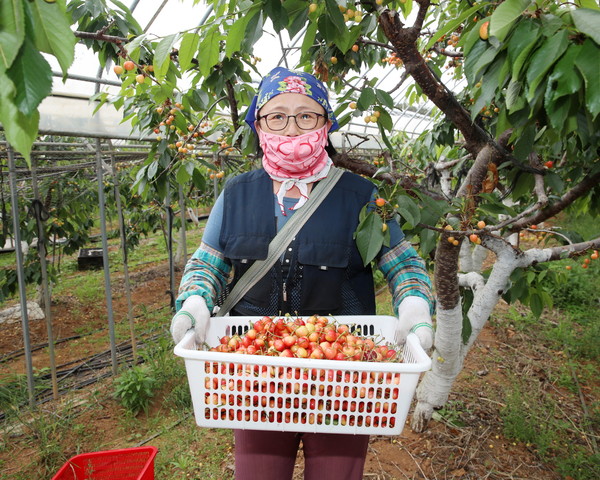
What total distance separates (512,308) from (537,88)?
481 centimetres

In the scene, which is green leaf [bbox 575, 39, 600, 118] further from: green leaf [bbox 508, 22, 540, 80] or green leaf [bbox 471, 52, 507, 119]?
green leaf [bbox 471, 52, 507, 119]

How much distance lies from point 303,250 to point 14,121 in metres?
0.92

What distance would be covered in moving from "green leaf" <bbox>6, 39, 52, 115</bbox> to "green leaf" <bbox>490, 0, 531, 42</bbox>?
2.46ft

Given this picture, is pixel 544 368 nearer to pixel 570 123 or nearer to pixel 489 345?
pixel 489 345

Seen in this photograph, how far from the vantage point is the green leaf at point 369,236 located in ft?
4.00

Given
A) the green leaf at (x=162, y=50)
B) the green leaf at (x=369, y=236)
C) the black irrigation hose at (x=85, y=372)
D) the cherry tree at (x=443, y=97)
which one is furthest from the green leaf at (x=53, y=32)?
the black irrigation hose at (x=85, y=372)

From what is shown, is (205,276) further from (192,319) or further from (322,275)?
(322,275)

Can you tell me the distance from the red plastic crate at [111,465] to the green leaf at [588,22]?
7.57 feet

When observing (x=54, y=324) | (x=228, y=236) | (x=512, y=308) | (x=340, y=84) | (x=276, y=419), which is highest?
(x=340, y=84)

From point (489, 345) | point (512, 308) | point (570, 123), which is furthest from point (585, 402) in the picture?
point (570, 123)

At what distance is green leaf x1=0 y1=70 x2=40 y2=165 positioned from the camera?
49 centimetres

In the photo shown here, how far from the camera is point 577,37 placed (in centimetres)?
77

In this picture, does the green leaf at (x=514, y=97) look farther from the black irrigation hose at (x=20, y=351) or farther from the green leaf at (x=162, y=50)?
the black irrigation hose at (x=20, y=351)

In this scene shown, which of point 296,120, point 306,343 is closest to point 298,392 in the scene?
point 306,343
